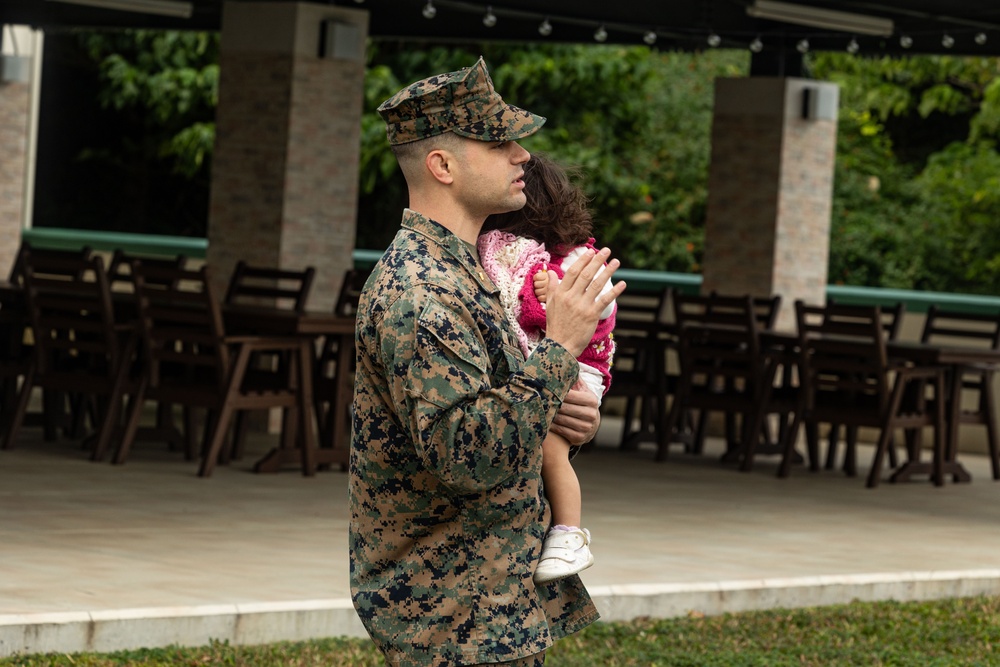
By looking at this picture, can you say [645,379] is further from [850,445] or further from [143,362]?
[143,362]

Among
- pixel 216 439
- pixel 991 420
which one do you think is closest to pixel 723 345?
pixel 991 420

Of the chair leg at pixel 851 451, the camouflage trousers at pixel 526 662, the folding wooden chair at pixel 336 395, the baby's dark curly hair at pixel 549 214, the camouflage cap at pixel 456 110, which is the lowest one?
the chair leg at pixel 851 451

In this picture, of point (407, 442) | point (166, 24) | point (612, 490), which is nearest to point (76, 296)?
point (612, 490)

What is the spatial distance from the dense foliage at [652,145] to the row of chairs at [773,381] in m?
9.37

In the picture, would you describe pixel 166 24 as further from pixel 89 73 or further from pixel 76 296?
pixel 89 73

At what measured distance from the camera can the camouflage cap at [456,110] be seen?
7.80 feet

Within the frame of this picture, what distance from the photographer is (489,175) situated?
2.42 m

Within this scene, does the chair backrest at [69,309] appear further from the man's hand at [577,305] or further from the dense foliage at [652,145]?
the dense foliage at [652,145]

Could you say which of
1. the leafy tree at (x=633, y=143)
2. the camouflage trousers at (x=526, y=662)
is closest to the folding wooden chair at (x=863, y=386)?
the camouflage trousers at (x=526, y=662)

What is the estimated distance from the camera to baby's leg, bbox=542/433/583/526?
2.62 metres

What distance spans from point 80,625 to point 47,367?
13.5 ft

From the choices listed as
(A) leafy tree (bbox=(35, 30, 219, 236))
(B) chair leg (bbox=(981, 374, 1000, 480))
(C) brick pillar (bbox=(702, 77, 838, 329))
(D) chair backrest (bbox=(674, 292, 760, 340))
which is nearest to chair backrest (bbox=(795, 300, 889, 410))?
(D) chair backrest (bbox=(674, 292, 760, 340))

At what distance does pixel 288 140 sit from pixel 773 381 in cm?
327

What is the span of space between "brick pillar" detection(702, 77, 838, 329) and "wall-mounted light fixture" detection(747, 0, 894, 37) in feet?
4.32
